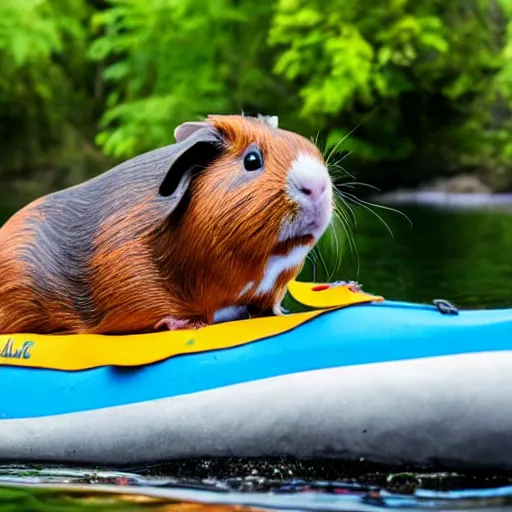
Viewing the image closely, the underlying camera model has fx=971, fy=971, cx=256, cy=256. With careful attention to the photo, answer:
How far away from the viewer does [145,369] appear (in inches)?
104

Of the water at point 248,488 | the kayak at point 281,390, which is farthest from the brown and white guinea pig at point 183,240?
the water at point 248,488

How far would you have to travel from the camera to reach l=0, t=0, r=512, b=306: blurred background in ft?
51.3

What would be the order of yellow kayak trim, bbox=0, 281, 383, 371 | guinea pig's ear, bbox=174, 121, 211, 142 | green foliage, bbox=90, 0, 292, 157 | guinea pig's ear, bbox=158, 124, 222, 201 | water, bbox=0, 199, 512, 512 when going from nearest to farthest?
water, bbox=0, 199, 512, 512 → yellow kayak trim, bbox=0, 281, 383, 371 → guinea pig's ear, bbox=158, 124, 222, 201 → guinea pig's ear, bbox=174, 121, 211, 142 → green foliage, bbox=90, 0, 292, 157

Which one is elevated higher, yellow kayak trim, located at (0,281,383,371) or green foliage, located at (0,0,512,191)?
green foliage, located at (0,0,512,191)

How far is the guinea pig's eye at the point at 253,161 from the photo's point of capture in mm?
2703

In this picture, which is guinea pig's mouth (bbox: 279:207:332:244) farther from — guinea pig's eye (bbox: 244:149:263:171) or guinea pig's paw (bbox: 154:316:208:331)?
guinea pig's paw (bbox: 154:316:208:331)

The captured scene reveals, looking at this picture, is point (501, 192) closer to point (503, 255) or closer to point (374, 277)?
point (503, 255)

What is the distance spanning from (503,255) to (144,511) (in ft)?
18.1

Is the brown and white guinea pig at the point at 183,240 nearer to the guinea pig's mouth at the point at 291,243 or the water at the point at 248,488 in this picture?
the guinea pig's mouth at the point at 291,243

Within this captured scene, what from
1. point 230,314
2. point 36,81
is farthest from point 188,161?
point 36,81

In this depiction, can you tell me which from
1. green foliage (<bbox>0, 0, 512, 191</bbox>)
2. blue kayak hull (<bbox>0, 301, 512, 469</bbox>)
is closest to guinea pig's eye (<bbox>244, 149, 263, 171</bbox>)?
blue kayak hull (<bbox>0, 301, 512, 469</bbox>)

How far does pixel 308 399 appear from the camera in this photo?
2486 mm

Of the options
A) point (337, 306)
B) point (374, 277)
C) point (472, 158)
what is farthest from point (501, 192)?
point (337, 306)

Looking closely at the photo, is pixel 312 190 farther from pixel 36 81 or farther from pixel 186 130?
pixel 36 81
